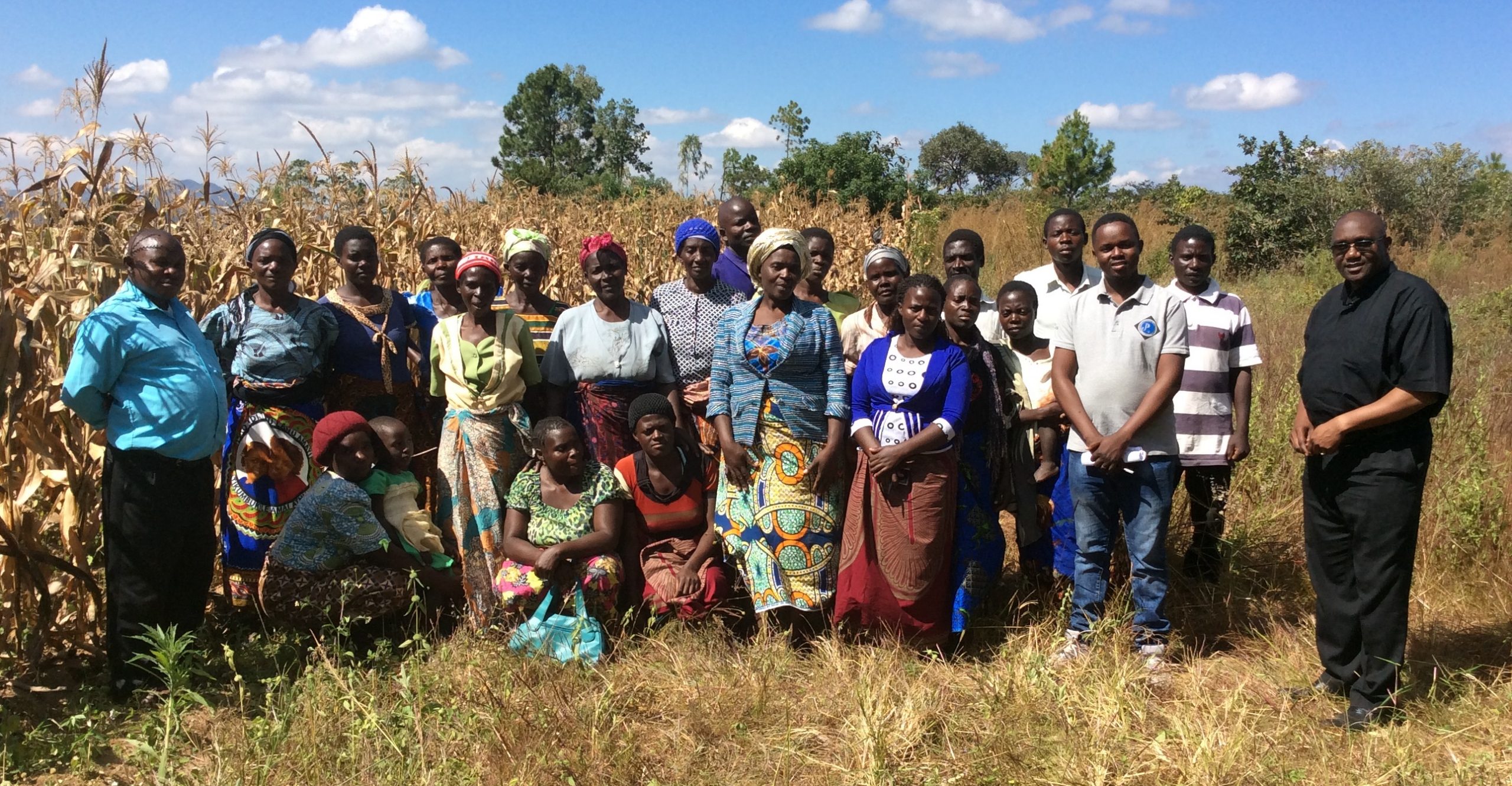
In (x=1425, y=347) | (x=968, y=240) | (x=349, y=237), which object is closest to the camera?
(x=1425, y=347)

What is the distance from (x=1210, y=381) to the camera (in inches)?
172

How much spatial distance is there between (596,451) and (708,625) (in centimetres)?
97

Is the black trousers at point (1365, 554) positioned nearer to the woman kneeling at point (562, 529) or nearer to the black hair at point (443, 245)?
the woman kneeling at point (562, 529)

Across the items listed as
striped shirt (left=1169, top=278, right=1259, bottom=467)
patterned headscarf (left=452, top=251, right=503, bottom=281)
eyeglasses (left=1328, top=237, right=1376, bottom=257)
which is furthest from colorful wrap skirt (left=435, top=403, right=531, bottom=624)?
eyeglasses (left=1328, top=237, right=1376, bottom=257)

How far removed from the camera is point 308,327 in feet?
14.3

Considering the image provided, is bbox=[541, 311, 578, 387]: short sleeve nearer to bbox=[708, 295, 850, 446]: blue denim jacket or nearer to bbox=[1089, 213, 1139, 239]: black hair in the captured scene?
bbox=[708, 295, 850, 446]: blue denim jacket

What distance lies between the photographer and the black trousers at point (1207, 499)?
14.8 ft

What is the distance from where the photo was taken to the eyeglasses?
3.46 m

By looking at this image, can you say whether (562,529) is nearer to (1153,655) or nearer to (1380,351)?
(1153,655)

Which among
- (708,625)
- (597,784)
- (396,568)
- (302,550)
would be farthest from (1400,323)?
(302,550)

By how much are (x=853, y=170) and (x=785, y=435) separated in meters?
14.1

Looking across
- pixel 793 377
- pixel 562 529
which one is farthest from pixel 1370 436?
pixel 562 529

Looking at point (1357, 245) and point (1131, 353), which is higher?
point (1357, 245)

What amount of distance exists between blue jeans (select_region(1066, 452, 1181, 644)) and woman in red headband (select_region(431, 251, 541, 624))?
2449mm
